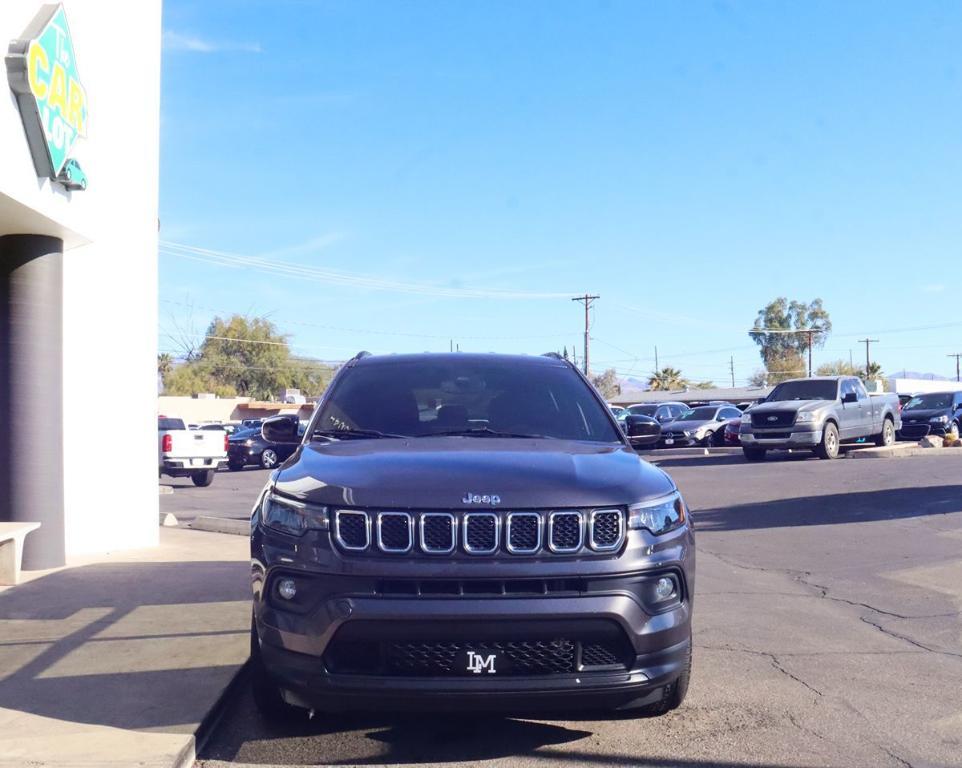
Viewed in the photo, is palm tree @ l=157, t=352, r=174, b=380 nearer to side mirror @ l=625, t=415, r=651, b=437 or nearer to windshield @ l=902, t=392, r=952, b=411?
windshield @ l=902, t=392, r=952, b=411

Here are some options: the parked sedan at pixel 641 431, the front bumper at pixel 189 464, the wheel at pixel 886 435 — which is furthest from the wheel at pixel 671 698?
the wheel at pixel 886 435

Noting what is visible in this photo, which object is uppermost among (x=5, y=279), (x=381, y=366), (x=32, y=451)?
(x=5, y=279)

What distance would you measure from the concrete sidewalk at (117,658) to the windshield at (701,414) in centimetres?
2874

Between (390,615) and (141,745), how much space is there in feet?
4.48

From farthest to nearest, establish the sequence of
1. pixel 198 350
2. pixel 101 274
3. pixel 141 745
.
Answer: pixel 198 350 < pixel 101 274 < pixel 141 745

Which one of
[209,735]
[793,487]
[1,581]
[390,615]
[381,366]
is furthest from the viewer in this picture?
[793,487]

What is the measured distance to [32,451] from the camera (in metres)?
9.27

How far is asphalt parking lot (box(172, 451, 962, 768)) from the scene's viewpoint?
183 inches

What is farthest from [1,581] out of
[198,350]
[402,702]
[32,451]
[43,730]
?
[198,350]

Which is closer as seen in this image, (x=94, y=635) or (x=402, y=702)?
(x=402, y=702)

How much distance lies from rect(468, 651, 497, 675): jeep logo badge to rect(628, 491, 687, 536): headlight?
30.9 inches

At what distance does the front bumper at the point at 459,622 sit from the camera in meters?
4.09

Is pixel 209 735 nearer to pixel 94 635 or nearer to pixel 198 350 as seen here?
pixel 94 635

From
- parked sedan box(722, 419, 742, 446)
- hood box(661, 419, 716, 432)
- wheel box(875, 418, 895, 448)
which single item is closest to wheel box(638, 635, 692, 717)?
wheel box(875, 418, 895, 448)
